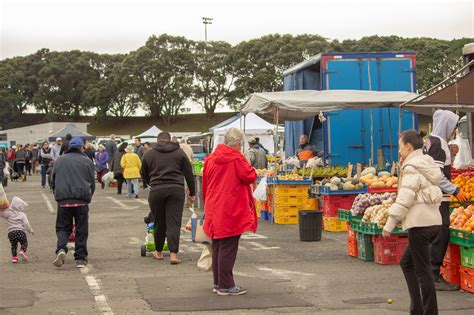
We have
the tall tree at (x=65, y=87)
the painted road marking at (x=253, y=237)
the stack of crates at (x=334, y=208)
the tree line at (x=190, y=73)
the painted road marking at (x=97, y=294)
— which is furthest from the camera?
the tall tree at (x=65, y=87)

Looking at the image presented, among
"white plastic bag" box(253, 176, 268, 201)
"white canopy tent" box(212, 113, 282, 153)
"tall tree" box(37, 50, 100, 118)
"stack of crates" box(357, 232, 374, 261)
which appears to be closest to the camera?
"stack of crates" box(357, 232, 374, 261)

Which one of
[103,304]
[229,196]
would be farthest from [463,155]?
[103,304]

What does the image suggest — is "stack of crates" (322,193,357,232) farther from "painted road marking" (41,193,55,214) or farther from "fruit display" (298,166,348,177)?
"painted road marking" (41,193,55,214)

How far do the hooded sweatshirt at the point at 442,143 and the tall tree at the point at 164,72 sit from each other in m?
72.8

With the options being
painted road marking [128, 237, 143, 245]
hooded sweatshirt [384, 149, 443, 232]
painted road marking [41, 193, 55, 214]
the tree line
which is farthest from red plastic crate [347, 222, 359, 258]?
the tree line

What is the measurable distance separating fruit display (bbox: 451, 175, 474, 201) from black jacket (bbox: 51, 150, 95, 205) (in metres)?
5.17

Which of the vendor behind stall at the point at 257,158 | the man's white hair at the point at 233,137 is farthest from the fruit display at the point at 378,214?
the vendor behind stall at the point at 257,158

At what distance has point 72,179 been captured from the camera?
11.6 metres

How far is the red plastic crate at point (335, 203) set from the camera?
51.7ft

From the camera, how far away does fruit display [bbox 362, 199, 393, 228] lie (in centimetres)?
1138

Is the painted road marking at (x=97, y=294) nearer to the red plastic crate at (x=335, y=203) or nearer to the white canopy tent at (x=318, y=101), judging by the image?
the red plastic crate at (x=335, y=203)

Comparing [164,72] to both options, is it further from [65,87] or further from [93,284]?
[93,284]

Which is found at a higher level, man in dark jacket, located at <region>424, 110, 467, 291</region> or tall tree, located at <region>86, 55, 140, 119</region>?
tall tree, located at <region>86, 55, 140, 119</region>

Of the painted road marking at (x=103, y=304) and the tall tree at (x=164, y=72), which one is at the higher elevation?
the tall tree at (x=164, y=72)
